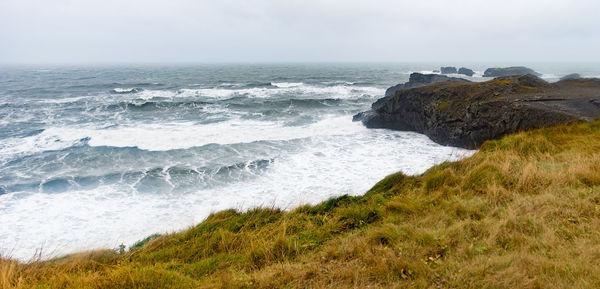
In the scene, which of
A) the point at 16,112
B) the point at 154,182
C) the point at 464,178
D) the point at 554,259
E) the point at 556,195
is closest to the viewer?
the point at 554,259

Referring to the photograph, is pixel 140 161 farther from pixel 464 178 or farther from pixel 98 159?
pixel 464 178

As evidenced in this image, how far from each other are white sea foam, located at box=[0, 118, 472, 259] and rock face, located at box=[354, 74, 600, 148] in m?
1.82

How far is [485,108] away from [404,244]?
15354 mm

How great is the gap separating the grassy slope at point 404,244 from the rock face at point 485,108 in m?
8.43

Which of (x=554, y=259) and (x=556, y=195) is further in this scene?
(x=556, y=195)

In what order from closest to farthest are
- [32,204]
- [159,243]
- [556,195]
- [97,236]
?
[556,195] < [159,243] < [97,236] < [32,204]

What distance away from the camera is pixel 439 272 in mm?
2971

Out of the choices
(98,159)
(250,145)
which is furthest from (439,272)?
(98,159)

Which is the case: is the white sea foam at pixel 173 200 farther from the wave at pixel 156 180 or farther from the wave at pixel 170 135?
the wave at pixel 170 135

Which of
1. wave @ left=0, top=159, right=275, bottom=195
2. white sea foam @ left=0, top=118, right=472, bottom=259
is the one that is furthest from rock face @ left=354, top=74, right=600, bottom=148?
wave @ left=0, top=159, right=275, bottom=195

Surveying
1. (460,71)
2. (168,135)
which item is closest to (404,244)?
(168,135)

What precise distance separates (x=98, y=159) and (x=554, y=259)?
20279 mm

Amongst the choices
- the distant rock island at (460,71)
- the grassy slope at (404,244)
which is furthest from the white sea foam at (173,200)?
the distant rock island at (460,71)

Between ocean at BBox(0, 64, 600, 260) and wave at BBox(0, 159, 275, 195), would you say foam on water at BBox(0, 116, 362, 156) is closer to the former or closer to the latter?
ocean at BBox(0, 64, 600, 260)
